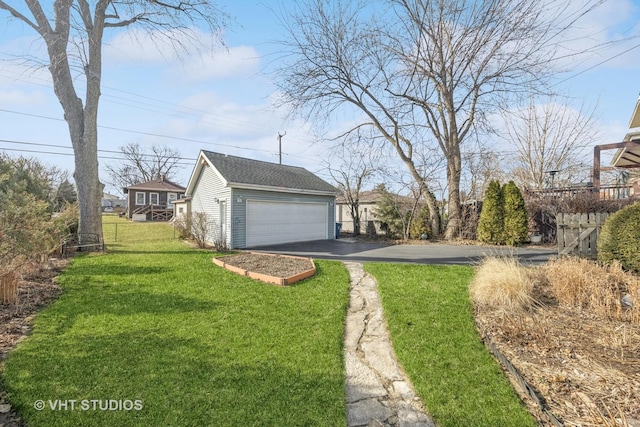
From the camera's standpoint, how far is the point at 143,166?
4306cm

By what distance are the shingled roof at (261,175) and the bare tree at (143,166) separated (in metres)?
31.9

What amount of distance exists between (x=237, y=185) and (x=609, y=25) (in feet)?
41.0

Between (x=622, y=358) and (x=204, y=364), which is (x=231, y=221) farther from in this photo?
(x=622, y=358)

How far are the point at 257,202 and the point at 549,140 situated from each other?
2027 centimetres

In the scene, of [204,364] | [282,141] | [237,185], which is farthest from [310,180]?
[204,364]

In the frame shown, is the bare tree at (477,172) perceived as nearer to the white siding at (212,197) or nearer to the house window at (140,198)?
the white siding at (212,197)

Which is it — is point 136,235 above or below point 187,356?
above

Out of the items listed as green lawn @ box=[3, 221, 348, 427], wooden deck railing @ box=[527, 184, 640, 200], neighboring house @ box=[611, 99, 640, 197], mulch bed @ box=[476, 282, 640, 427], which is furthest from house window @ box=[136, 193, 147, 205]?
neighboring house @ box=[611, 99, 640, 197]

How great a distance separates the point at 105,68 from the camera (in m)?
11.4

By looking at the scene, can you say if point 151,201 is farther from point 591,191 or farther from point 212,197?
point 591,191

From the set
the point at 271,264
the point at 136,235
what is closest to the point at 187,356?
the point at 271,264

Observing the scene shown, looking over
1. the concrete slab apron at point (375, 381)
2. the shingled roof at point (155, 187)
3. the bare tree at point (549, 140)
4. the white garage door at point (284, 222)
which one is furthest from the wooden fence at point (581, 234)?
the shingled roof at point (155, 187)

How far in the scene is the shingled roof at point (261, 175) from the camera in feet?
41.5

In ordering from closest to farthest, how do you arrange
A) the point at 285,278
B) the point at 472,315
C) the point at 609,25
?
1. the point at 472,315
2. the point at 285,278
3. the point at 609,25
